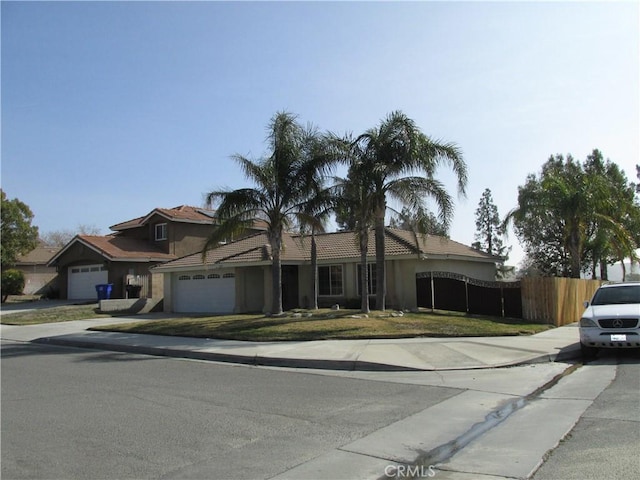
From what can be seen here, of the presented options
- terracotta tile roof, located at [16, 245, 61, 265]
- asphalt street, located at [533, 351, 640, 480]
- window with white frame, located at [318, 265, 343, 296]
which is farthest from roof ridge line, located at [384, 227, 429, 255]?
terracotta tile roof, located at [16, 245, 61, 265]

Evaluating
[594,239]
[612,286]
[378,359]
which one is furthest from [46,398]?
[594,239]

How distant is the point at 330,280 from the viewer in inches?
1021

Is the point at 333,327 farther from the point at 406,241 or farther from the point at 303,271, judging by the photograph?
the point at 303,271

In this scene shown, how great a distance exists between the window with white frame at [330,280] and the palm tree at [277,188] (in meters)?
5.59

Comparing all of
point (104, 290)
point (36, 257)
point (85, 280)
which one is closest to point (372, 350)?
point (104, 290)

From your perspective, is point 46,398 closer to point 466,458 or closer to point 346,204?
point 466,458

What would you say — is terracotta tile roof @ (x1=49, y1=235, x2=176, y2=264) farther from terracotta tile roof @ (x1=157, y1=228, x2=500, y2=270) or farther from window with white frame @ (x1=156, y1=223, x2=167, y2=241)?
terracotta tile roof @ (x1=157, y1=228, x2=500, y2=270)

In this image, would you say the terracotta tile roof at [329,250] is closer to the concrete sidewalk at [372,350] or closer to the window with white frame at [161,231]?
the window with white frame at [161,231]

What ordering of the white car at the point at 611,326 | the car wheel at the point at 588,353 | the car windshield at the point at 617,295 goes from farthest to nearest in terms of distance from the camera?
the car windshield at the point at 617,295 < the car wheel at the point at 588,353 < the white car at the point at 611,326

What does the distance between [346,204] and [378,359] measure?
919 cm

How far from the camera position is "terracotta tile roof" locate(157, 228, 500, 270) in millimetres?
24172

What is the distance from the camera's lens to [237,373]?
36.7 ft

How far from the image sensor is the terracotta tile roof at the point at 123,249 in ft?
109

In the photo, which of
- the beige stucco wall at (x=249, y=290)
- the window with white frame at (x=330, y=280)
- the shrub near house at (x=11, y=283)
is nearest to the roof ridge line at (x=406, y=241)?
the window with white frame at (x=330, y=280)
